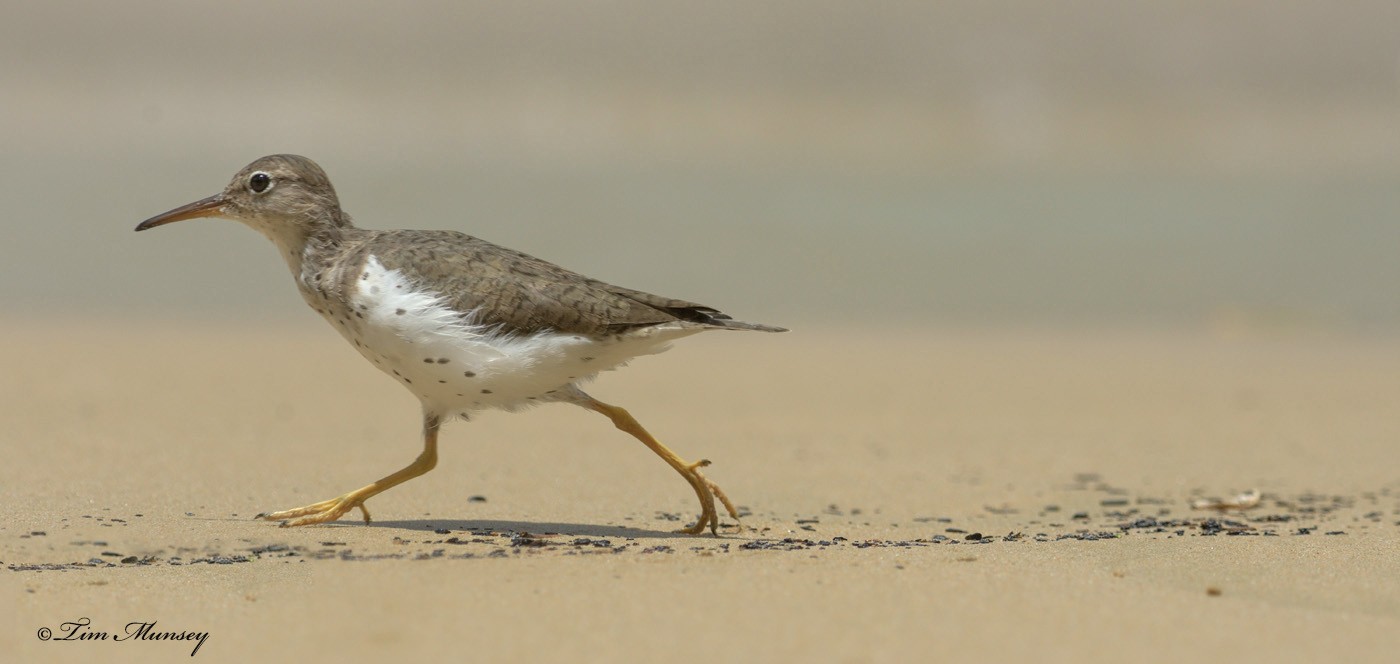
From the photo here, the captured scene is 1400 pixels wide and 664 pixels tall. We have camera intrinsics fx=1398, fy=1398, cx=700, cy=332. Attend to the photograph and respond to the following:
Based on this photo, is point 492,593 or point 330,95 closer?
point 492,593

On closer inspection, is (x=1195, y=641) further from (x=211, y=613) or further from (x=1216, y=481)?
(x=1216, y=481)

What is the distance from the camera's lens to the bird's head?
7660 millimetres

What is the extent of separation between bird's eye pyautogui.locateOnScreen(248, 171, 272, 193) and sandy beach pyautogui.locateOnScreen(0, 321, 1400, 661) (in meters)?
1.80

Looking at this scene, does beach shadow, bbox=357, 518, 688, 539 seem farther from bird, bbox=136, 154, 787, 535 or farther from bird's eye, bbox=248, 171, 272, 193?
bird's eye, bbox=248, 171, 272, 193

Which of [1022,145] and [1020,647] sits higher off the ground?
[1022,145]

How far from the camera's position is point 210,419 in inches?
476

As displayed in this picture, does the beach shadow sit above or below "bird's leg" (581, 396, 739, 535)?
below

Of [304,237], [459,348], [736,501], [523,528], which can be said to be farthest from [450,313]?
[736,501]

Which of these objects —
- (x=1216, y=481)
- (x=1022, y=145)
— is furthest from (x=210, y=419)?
(x=1022, y=145)

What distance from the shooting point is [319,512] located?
7551 mm

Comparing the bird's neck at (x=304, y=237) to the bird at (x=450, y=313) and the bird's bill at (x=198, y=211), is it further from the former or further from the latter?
the bird's bill at (x=198, y=211)

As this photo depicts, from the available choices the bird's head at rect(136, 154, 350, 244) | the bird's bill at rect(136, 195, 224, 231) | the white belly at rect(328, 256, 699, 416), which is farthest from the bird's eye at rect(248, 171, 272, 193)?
the white belly at rect(328, 256, 699, 416)

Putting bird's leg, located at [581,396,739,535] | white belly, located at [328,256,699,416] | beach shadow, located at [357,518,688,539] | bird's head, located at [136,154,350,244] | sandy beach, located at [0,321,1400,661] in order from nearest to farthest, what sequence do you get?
sandy beach, located at [0,321,1400,661]
white belly, located at [328,256,699,416]
beach shadow, located at [357,518,688,539]
bird's leg, located at [581,396,739,535]
bird's head, located at [136,154,350,244]

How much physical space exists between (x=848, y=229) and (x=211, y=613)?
77.4 feet
